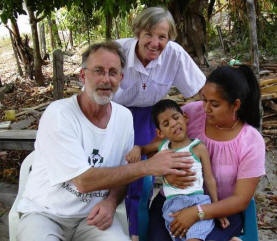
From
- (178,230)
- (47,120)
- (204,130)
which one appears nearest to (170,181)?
(178,230)

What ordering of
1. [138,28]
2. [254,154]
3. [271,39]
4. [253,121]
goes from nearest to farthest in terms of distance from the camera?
[254,154] < [253,121] < [138,28] < [271,39]

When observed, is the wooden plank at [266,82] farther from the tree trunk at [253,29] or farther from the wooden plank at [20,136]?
the wooden plank at [20,136]

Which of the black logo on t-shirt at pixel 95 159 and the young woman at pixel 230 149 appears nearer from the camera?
the young woman at pixel 230 149

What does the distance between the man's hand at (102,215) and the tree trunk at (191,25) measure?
4.74 m

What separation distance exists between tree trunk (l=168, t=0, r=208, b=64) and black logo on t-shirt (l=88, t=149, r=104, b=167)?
465 centimetres

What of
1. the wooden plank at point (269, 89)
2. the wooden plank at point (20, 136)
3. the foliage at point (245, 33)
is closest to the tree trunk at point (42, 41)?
the foliage at point (245, 33)

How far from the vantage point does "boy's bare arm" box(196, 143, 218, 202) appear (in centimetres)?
201

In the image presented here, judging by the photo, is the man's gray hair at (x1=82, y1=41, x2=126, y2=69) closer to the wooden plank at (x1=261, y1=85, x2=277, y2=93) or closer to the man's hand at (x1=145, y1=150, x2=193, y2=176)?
the man's hand at (x1=145, y1=150, x2=193, y2=176)

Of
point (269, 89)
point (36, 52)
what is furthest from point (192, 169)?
point (36, 52)

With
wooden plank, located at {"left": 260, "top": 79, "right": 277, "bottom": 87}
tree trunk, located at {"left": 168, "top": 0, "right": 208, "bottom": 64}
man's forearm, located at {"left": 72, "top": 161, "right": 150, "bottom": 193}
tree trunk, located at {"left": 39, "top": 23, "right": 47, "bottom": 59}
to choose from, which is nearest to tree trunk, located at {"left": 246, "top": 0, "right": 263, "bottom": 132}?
man's forearm, located at {"left": 72, "top": 161, "right": 150, "bottom": 193}

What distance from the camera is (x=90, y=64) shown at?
6.96ft

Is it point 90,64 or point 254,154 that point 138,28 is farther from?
point 254,154

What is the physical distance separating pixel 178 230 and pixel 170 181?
27 centimetres

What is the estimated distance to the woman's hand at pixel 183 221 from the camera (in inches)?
75.4
